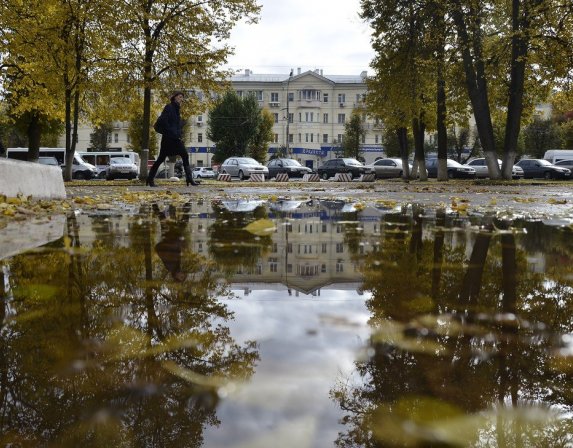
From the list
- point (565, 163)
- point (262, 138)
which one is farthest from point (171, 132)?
point (262, 138)

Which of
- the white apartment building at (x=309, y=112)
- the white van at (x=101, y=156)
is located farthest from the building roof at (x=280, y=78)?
the white van at (x=101, y=156)

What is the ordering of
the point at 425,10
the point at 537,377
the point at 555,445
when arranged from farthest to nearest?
the point at 425,10 < the point at 537,377 < the point at 555,445

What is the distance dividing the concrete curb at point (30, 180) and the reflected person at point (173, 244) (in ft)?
7.58

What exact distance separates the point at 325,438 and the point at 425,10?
23.8 meters

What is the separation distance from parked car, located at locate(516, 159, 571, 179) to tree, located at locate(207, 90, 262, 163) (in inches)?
1566

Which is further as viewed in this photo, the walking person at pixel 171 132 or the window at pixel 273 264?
the walking person at pixel 171 132

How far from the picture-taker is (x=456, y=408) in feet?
4.49

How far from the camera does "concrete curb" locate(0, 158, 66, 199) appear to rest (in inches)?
293

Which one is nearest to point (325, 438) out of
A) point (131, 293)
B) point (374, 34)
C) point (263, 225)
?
point (131, 293)

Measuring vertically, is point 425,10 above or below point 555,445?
above

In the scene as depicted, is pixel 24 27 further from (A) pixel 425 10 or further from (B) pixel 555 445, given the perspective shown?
(B) pixel 555 445

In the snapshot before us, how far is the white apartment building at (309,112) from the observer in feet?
309

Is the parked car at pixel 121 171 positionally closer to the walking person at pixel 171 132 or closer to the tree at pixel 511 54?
the tree at pixel 511 54

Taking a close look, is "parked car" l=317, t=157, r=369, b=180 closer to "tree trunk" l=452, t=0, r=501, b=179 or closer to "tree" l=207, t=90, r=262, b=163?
"tree trunk" l=452, t=0, r=501, b=179
